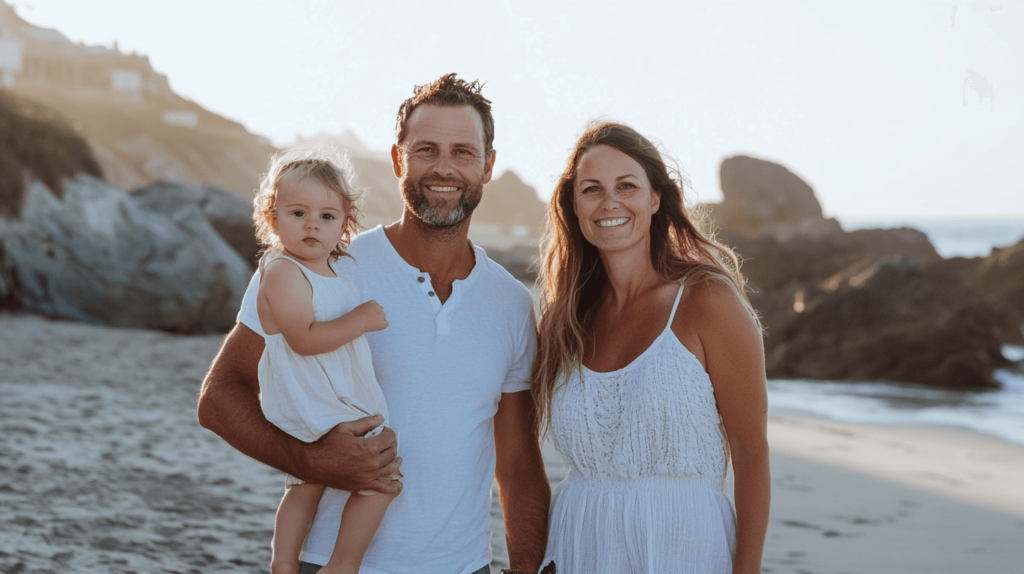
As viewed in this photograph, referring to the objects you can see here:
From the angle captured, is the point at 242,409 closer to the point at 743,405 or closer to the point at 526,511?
the point at 526,511

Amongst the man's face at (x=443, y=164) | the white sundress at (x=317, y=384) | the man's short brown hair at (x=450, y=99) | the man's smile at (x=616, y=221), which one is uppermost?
the man's short brown hair at (x=450, y=99)

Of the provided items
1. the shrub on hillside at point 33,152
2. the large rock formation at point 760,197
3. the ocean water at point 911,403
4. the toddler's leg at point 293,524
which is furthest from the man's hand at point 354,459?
the large rock formation at point 760,197

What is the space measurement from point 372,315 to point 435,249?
388 millimetres

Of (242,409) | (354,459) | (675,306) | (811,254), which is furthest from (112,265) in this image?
(811,254)

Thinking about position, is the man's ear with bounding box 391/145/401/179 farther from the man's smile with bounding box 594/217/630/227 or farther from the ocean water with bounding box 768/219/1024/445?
the ocean water with bounding box 768/219/1024/445

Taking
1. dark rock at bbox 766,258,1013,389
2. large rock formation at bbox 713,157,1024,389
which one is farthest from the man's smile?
dark rock at bbox 766,258,1013,389

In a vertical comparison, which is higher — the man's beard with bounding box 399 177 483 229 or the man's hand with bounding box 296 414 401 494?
the man's beard with bounding box 399 177 483 229

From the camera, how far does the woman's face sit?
292 centimetres

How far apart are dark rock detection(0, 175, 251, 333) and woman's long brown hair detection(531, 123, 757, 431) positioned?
35.6ft

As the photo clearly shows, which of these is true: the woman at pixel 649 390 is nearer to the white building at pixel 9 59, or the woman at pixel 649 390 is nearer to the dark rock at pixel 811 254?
the dark rock at pixel 811 254

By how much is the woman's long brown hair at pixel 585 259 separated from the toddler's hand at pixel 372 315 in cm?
61

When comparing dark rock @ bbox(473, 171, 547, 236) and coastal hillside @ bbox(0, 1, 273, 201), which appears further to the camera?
dark rock @ bbox(473, 171, 547, 236)

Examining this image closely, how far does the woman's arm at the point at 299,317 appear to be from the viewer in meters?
2.57

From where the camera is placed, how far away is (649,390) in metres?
2.69
